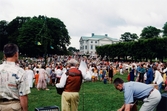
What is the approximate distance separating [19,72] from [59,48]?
82.9 metres

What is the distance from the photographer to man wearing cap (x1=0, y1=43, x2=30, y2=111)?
399 centimetres

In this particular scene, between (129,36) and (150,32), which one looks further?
(129,36)

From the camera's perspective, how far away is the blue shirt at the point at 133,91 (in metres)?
5.39

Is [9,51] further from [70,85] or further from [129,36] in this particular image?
[129,36]

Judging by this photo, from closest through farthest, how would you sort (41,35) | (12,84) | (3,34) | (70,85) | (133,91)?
(12,84) < (133,91) < (70,85) < (41,35) < (3,34)

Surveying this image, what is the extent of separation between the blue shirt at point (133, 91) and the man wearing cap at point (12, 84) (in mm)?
2280

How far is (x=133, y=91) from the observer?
5.58 metres

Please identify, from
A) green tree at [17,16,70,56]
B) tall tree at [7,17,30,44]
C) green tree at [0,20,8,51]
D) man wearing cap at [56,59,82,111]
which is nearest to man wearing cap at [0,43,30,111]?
man wearing cap at [56,59,82,111]

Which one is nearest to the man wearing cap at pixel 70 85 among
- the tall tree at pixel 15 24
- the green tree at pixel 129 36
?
the tall tree at pixel 15 24

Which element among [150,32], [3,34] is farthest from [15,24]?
[150,32]

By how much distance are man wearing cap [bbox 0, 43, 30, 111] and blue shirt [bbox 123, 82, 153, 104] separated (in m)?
2.28

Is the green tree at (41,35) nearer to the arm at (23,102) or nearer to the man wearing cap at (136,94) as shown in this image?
the man wearing cap at (136,94)

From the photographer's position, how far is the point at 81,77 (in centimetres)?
698

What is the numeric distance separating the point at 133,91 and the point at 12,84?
8.99 feet
